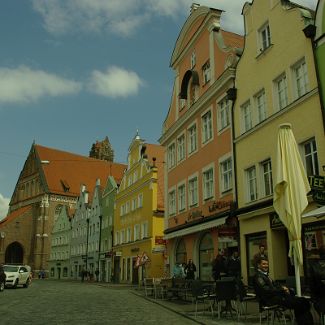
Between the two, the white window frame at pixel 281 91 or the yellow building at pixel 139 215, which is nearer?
the white window frame at pixel 281 91

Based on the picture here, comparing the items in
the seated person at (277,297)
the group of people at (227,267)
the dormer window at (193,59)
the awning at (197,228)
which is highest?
the dormer window at (193,59)

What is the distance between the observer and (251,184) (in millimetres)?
18766

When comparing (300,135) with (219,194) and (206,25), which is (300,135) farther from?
(206,25)

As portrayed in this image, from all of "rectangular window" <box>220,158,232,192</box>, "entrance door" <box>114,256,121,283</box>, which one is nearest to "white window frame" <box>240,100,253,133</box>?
"rectangular window" <box>220,158,232,192</box>

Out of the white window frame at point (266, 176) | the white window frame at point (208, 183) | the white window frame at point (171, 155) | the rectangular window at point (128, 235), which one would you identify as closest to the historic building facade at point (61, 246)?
the rectangular window at point (128, 235)

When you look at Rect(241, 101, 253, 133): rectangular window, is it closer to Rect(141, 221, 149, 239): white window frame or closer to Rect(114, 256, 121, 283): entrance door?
Rect(141, 221, 149, 239): white window frame

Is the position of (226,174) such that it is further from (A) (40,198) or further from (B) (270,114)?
(A) (40,198)

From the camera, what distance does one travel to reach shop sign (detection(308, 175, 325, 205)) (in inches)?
465

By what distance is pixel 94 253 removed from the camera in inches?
2071

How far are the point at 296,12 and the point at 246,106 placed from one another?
15.2ft

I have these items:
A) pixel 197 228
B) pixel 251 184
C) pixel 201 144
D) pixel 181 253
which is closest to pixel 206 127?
pixel 201 144

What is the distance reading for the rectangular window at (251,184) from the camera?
1841 cm

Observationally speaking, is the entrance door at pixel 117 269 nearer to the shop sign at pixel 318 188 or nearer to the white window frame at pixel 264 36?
the white window frame at pixel 264 36

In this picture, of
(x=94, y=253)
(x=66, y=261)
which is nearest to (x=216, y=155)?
(x=94, y=253)
